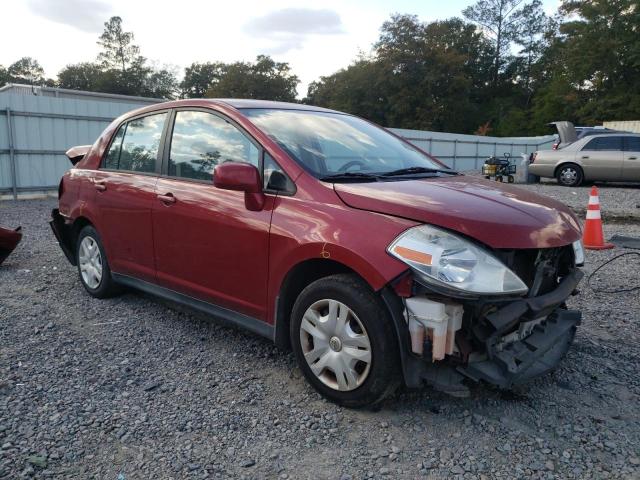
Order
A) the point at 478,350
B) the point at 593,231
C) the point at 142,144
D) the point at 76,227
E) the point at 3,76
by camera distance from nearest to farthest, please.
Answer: the point at 478,350 → the point at 142,144 → the point at 76,227 → the point at 593,231 → the point at 3,76

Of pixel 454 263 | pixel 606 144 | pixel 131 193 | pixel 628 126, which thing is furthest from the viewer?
pixel 628 126

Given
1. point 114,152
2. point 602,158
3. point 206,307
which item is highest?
point 602,158

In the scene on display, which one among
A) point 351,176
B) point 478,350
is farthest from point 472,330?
point 351,176

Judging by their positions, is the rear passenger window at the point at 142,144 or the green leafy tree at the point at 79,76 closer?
the rear passenger window at the point at 142,144

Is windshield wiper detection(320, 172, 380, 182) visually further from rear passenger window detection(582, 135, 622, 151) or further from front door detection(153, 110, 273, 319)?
rear passenger window detection(582, 135, 622, 151)

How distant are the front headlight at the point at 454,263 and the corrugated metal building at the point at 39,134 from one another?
12.3m

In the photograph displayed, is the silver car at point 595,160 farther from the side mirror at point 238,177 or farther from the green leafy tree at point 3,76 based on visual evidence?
the green leafy tree at point 3,76

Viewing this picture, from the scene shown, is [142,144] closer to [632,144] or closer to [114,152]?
[114,152]

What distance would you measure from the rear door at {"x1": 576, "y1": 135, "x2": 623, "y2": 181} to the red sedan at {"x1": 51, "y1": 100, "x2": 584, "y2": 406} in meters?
13.6

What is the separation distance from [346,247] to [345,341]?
0.49 meters

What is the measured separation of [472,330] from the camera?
2.59 m

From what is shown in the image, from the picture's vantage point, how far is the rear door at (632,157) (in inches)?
600

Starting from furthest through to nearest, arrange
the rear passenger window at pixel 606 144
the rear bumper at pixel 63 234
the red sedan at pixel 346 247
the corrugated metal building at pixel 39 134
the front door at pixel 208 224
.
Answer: the rear passenger window at pixel 606 144, the corrugated metal building at pixel 39 134, the rear bumper at pixel 63 234, the front door at pixel 208 224, the red sedan at pixel 346 247

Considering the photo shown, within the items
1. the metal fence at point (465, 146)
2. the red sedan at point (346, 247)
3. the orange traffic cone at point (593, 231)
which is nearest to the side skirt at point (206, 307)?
the red sedan at point (346, 247)
